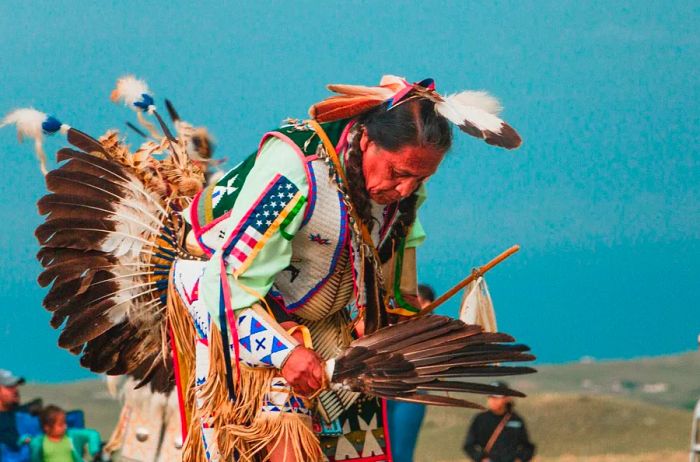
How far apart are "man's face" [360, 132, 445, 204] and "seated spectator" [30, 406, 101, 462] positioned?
2.90m

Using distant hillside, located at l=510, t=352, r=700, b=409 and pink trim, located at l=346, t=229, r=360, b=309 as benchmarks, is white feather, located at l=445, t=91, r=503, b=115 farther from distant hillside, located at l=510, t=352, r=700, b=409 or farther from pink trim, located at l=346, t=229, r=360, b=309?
distant hillside, located at l=510, t=352, r=700, b=409

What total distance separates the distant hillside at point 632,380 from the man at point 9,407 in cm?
197

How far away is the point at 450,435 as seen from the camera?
5.34 metres

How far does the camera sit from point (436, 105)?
2.71 m

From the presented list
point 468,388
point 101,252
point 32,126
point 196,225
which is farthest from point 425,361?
point 32,126

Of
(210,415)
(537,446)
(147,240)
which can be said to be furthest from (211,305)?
(537,446)

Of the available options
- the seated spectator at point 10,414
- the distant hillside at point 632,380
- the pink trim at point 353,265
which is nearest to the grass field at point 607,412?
the distant hillside at point 632,380

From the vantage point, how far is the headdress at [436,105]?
2.69 m

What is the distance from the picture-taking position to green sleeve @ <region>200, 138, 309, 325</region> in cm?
265

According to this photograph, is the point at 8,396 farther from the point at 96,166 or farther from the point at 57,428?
the point at 96,166

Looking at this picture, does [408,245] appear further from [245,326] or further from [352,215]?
[245,326]

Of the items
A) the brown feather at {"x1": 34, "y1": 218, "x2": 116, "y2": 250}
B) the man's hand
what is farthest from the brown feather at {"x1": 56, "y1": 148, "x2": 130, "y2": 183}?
the man's hand

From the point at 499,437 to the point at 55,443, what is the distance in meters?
1.79

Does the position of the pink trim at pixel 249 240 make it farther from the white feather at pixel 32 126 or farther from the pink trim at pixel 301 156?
the white feather at pixel 32 126
